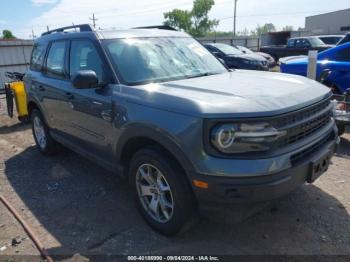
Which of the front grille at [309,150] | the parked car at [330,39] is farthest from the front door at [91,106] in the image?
the parked car at [330,39]

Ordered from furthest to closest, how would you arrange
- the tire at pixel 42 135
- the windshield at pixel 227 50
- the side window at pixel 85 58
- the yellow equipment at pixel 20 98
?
the windshield at pixel 227 50
the yellow equipment at pixel 20 98
the tire at pixel 42 135
the side window at pixel 85 58

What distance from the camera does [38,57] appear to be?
548 centimetres

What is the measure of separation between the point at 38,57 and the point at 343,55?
5.82m

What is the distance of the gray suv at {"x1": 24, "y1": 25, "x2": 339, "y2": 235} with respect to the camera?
255 centimetres

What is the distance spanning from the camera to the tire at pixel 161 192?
2.89 m

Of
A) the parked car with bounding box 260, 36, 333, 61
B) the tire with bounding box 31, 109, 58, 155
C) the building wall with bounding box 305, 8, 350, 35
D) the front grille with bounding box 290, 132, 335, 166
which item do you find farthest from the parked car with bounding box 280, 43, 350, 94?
the building wall with bounding box 305, 8, 350, 35

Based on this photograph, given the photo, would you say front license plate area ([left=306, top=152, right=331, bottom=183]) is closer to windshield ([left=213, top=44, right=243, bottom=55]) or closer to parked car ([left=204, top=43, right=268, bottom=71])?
parked car ([left=204, top=43, right=268, bottom=71])

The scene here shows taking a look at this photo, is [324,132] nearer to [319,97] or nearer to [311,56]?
[319,97]

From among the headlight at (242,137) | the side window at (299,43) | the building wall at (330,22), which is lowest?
the headlight at (242,137)

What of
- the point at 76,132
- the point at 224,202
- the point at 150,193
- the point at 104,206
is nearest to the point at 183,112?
the point at 224,202

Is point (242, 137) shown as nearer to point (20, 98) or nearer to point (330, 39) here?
point (20, 98)

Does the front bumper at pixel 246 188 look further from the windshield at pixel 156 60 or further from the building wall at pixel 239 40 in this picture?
the building wall at pixel 239 40

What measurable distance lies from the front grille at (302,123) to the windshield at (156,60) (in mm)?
1279

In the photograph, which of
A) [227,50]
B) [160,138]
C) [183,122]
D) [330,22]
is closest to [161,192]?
[160,138]
